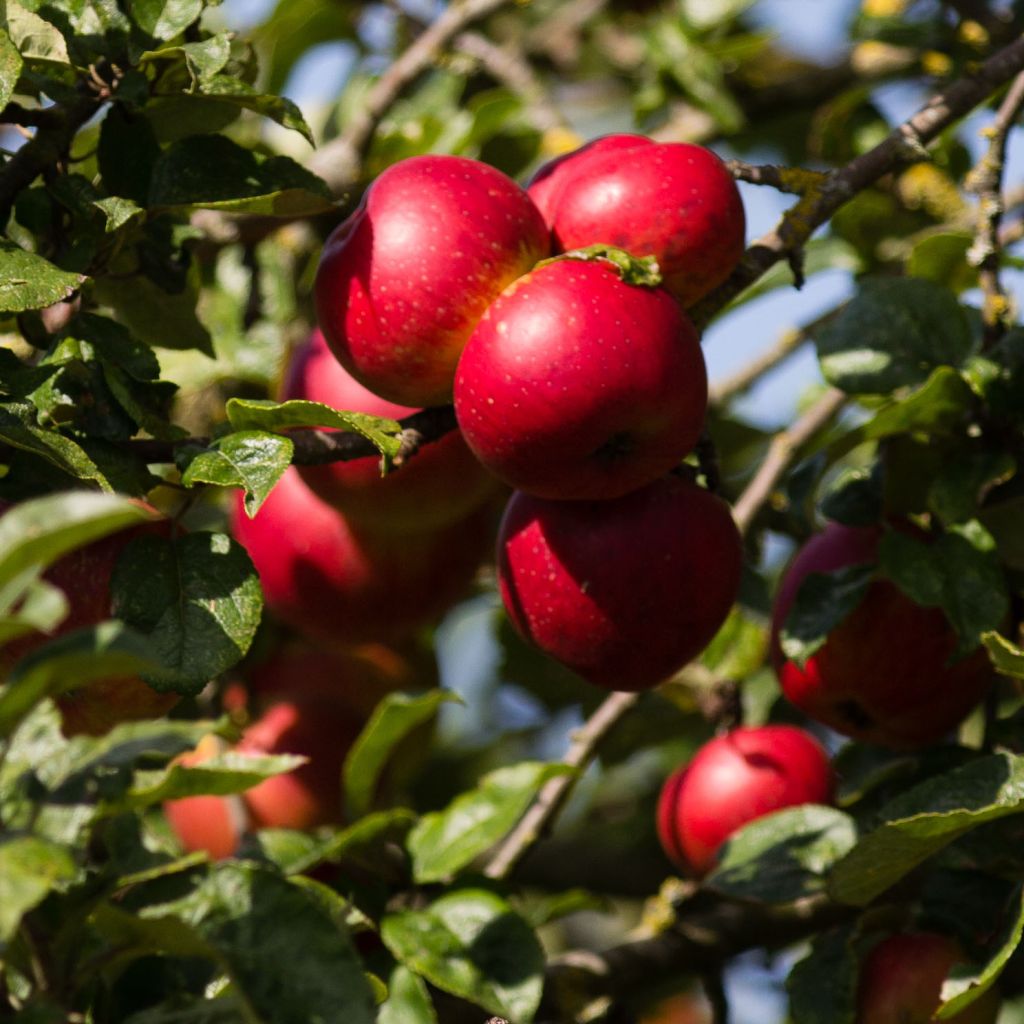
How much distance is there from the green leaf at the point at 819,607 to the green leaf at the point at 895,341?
0.16 m

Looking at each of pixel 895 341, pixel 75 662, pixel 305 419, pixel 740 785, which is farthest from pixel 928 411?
pixel 75 662

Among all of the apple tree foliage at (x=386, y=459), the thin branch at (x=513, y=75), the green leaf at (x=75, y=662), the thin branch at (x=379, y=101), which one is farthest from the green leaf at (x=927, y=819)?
the thin branch at (x=513, y=75)

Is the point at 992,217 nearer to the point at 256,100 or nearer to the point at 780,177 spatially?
the point at 780,177

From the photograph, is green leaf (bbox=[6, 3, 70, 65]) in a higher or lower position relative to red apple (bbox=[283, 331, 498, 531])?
higher

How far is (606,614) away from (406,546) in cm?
66

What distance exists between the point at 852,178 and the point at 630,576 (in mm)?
361

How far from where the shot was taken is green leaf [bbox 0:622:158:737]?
65cm

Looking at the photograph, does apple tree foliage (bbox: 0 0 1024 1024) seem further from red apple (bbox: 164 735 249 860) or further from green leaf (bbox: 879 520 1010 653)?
red apple (bbox: 164 735 249 860)

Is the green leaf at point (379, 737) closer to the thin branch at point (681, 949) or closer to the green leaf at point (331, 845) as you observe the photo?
the green leaf at point (331, 845)

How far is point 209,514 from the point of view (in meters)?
1.42

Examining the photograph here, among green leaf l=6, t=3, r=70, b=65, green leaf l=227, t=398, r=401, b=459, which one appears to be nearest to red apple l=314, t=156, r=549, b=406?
green leaf l=227, t=398, r=401, b=459

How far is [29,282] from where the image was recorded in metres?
0.92

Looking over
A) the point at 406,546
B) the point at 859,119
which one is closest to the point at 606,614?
the point at 406,546

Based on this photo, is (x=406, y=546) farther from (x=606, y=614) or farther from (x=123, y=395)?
(x=123, y=395)
